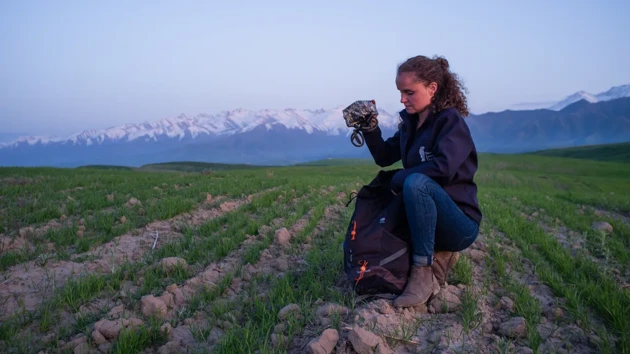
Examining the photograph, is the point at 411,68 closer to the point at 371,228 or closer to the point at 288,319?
the point at 371,228

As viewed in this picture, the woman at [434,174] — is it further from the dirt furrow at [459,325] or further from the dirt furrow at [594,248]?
the dirt furrow at [594,248]

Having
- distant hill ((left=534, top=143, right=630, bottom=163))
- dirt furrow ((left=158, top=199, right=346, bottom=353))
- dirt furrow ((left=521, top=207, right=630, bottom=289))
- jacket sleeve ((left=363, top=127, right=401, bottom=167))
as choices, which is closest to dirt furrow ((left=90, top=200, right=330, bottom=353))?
dirt furrow ((left=158, top=199, right=346, bottom=353))

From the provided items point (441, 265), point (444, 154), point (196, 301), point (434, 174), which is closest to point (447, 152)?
point (444, 154)

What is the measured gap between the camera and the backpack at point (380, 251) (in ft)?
11.6

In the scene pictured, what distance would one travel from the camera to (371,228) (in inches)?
143

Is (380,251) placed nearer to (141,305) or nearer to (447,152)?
(447,152)

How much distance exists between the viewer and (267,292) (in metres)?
3.82

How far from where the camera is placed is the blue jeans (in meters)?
3.41

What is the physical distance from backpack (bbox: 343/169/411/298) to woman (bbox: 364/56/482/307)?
10 cm

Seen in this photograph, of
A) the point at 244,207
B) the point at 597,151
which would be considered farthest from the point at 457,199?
the point at 597,151

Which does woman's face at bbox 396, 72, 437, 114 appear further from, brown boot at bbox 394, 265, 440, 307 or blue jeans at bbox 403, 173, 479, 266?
brown boot at bbox 394, 265, 440, 307

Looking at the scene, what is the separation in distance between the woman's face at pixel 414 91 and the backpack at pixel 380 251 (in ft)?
2.60

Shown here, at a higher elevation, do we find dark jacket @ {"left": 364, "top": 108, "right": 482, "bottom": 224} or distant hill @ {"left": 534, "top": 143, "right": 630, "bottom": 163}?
dark jacket @ {"left": 364, "top": 108, "right": 482, "bottom": 224}

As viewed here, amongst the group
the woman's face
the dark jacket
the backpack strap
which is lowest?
the backpack strap
